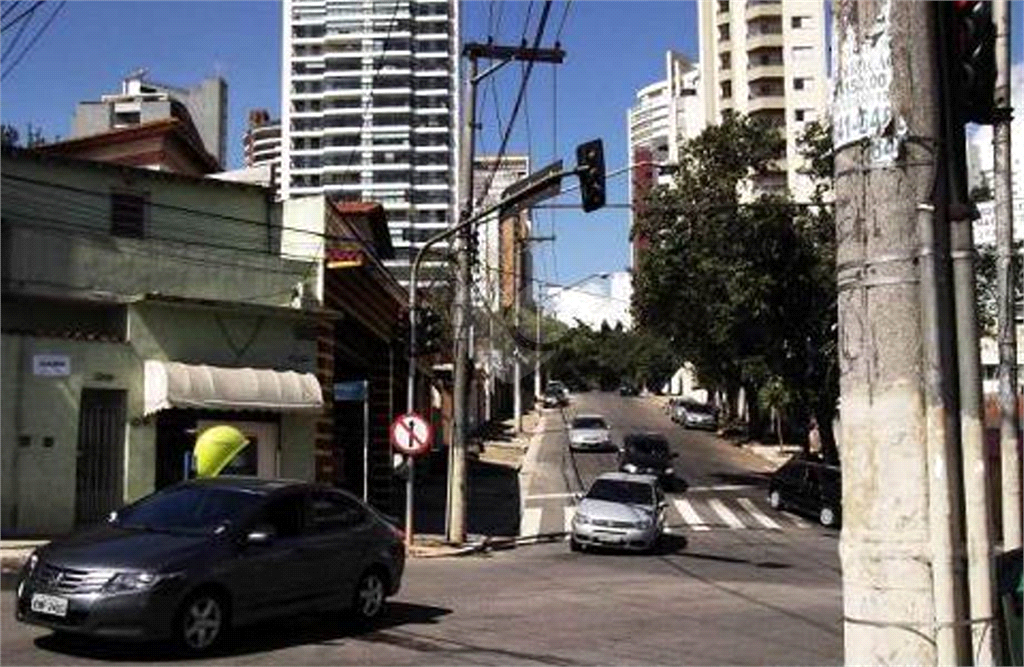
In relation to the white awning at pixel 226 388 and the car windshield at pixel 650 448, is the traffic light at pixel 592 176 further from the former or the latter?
the car windshield at pixel 650 448

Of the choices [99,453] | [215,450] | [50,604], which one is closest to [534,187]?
[215,450]

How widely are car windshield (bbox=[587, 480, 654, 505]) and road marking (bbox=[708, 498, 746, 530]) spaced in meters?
5.71

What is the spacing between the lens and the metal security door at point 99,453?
69.9ft

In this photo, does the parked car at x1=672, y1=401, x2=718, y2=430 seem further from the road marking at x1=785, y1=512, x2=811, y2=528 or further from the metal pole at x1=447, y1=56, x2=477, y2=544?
the metal pole at x1=447, y1=56, x2=477, y2=544

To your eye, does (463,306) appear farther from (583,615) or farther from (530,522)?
(583,615)

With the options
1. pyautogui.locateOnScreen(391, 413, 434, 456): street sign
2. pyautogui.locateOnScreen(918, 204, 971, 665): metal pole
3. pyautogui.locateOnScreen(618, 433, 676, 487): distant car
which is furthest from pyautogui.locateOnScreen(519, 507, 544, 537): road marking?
pyautogui.locateOnScreen(918, 204, 971, 665): metal pole

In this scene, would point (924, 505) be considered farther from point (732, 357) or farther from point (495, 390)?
point (495, 390)

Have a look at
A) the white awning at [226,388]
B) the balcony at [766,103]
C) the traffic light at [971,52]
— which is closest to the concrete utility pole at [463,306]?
the white awning at [226,388]

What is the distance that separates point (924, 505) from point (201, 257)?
68.2ft

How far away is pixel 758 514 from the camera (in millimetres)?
34938

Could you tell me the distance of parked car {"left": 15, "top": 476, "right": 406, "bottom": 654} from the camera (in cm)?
988

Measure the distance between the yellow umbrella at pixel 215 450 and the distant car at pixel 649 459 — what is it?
21590 mm

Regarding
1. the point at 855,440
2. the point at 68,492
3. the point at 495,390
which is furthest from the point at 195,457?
the point at 495,390

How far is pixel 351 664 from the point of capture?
1027cm
